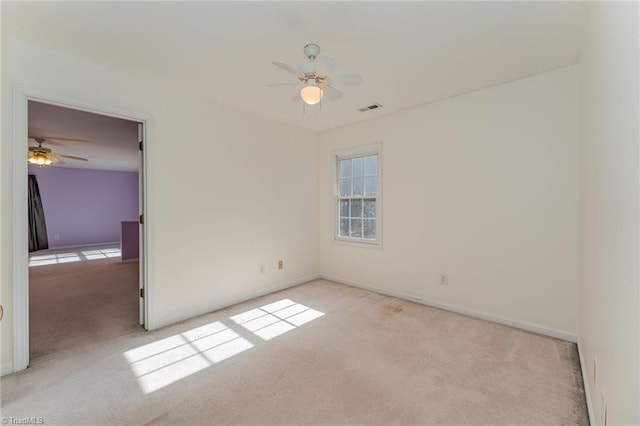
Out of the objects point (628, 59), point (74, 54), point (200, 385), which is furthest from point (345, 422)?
point (74, 54)

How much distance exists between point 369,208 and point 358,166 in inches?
27.9

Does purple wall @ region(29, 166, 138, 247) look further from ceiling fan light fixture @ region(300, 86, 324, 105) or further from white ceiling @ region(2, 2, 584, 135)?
ceiling fan light fixture @ region(300, 86, 324, 105)

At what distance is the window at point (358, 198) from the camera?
4074 mm

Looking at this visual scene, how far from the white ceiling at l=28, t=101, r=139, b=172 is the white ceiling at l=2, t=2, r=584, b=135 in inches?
69.6

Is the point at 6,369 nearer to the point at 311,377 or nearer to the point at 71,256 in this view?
the point at 311,377

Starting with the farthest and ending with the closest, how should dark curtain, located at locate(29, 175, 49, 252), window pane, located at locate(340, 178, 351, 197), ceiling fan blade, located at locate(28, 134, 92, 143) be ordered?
dark curtain, located at locate(29, 175, 49, 252)
ceiling fan blade, located at locate(28, 134, 92, 143)
window pane, located at locate(340, 178, 351, 197)

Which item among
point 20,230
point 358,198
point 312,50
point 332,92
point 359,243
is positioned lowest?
point 359,243

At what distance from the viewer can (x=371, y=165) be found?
412cm

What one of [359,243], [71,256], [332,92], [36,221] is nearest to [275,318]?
[359,243]

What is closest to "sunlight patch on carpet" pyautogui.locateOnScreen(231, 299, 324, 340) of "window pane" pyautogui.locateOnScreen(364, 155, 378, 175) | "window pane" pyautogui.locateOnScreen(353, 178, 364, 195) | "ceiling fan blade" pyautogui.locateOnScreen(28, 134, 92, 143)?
"window pane" pyautogui.locateOnScreen(353, 178, 364, 195)

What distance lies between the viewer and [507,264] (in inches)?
111

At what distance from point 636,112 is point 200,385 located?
103 inches

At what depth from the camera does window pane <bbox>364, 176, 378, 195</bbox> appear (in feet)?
13.3

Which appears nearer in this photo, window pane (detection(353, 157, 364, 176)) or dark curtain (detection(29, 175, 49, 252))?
window pane (detection(353, 157, 364, 176))
